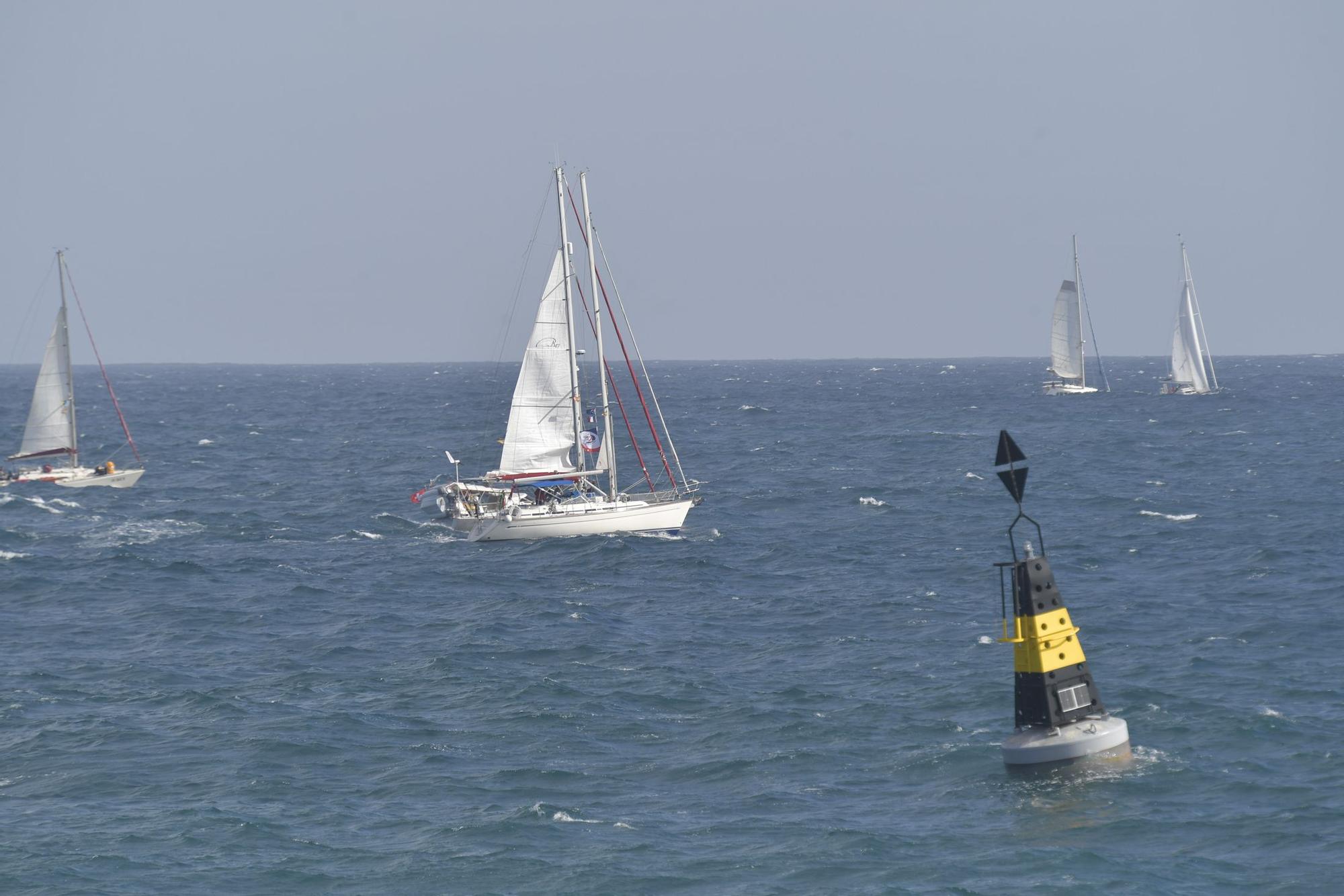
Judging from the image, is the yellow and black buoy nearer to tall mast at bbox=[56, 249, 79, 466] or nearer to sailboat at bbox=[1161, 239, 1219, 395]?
tall mast at bbox=[56, 249, 79, 466]

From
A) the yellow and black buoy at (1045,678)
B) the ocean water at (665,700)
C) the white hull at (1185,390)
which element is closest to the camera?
the ocean water at (665,700)

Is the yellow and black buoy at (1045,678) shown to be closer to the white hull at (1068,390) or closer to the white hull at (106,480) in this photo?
the white hull at (106,480)

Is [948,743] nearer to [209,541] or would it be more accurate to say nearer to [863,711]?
[863,711]

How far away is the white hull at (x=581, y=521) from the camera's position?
→ 6106 cm

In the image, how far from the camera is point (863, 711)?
33656mm

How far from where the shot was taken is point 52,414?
83.8m

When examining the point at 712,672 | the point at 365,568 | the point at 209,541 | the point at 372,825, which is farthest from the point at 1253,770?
the point at 209,541

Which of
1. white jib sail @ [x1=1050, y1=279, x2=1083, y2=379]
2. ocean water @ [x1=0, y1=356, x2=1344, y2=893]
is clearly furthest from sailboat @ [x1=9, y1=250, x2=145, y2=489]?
white jib sail @ [x1=1050, y1=279, x2=1083, y2=379]

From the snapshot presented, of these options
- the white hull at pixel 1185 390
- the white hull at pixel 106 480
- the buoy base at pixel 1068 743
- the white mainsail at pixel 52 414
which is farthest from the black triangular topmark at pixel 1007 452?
the white hull at pixel 1185 390

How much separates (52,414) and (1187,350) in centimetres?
12016

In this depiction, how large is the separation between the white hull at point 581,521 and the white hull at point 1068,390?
113 m

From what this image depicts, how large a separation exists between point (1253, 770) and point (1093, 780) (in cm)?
356

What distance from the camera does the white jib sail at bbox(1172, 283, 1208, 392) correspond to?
154m

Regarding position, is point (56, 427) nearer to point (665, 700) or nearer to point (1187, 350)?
point (665, 700)
